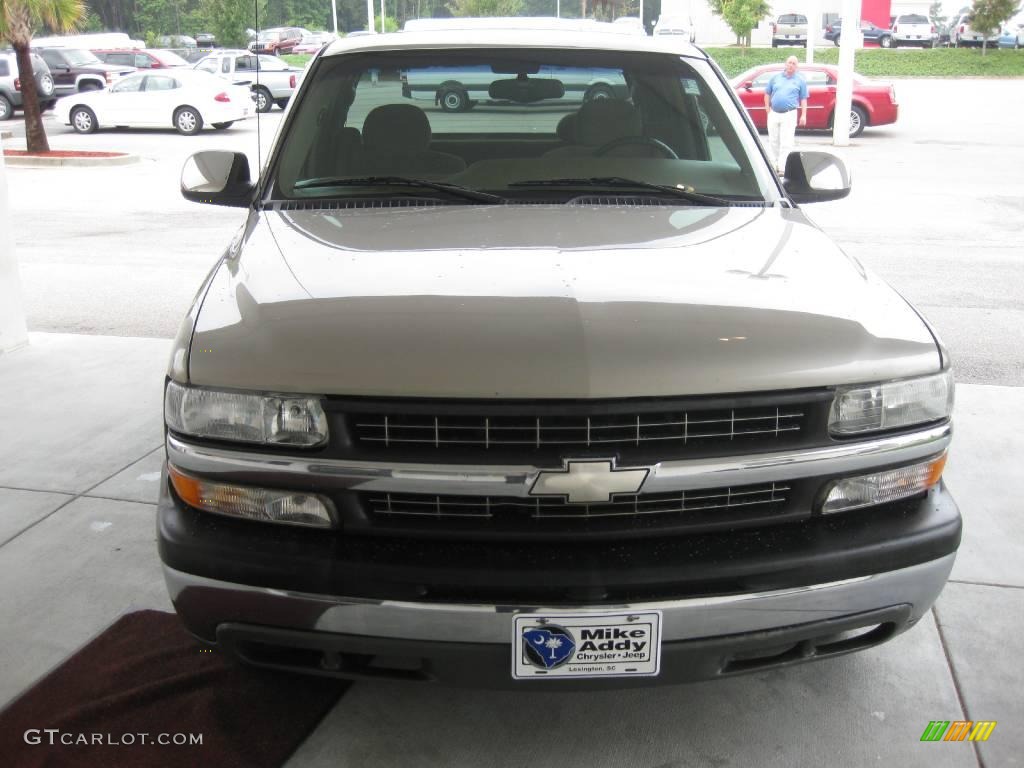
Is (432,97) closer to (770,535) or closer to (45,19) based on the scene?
(770,535)

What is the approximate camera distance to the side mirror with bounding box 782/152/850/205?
367cm

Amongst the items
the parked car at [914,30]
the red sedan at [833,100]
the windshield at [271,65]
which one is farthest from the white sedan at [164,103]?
the parked car at [914,30]

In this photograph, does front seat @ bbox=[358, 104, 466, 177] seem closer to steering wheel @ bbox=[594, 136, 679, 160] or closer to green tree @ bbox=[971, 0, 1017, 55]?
steering wheel @ bbox=[594, 136, 679, 160]

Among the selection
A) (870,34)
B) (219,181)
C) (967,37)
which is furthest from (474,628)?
(870,34)

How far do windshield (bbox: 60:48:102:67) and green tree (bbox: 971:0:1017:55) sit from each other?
108 feet

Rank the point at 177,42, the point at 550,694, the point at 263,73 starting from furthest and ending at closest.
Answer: the point at 177,42 < the point at 263,73 < the point at 550,694

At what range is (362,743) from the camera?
2.62m

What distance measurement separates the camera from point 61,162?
16.5m

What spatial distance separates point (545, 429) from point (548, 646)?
17.7 inches

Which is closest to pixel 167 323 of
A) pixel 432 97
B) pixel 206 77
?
pixel 432 97

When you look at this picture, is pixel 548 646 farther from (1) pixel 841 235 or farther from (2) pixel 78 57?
(2) pixel 78 57

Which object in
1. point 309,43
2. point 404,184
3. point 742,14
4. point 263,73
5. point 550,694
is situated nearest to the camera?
point 550,694

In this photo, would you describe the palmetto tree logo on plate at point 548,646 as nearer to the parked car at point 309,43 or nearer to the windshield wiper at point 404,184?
the windshield wiper at point 404,184

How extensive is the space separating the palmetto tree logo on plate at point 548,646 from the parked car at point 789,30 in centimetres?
4974
